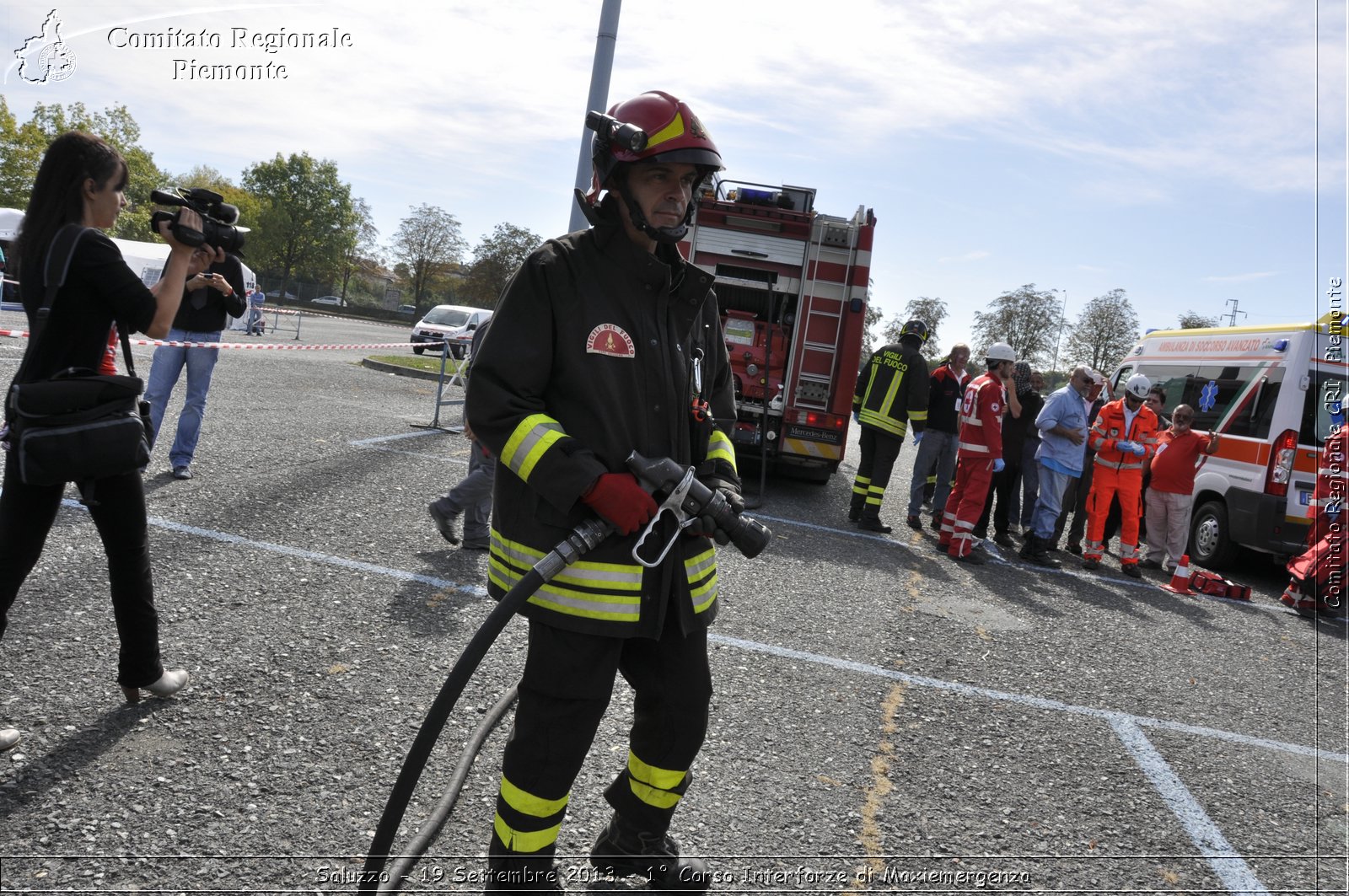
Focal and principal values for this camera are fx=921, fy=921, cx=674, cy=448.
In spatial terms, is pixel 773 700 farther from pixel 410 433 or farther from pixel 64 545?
pixel 410 433

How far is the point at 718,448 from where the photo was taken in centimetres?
266

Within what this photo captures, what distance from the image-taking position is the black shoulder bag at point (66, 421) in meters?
2.75

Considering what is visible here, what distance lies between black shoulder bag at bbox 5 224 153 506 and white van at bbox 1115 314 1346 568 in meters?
9.05

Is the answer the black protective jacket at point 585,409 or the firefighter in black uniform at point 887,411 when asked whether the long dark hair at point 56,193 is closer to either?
the black protective jacket at point 585,409

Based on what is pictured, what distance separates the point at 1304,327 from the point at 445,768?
9.13 metres

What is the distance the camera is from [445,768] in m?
3.11

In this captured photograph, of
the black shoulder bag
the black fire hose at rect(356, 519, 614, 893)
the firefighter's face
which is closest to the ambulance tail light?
the firefighter's face

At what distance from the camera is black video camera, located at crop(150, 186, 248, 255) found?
3.02m

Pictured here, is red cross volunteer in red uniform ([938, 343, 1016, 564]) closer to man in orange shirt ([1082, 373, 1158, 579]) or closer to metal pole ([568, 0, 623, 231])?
man in orange shirt ([1082, 373, 1158, 579])

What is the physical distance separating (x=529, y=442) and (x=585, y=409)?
0.64 feet

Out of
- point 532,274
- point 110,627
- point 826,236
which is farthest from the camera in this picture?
point 826,236

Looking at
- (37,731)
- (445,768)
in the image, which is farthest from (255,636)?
(445,768)

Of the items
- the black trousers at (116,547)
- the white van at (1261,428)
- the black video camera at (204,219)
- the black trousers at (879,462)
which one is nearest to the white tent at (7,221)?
the black trousers at (879,462)

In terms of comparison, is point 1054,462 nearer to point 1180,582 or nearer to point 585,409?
point 1180,582
